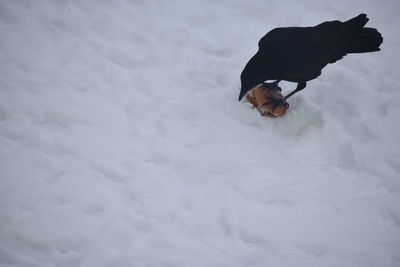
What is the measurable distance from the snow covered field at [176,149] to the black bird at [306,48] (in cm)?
51

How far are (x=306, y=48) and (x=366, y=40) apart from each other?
22.2 inches

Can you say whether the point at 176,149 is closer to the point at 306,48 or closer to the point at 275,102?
→ the point at 275,102

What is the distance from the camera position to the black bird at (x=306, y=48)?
301cm

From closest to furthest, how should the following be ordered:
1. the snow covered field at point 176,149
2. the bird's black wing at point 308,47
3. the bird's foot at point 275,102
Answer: the snow covered field at point 176,149 → the bird's black wing at point 308,47 → the bird's foot at point 275,102

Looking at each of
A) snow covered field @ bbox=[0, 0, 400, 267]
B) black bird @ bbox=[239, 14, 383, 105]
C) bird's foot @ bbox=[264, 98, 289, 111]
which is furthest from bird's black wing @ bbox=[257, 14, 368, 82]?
snow covered field @ bbox=[0, 0, 400, 267]

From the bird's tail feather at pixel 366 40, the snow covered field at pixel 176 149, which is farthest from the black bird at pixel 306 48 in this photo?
the snow covered field at pixel 176 149

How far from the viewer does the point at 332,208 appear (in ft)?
9.50

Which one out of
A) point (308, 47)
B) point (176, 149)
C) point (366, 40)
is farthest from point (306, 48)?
point (176, 149)

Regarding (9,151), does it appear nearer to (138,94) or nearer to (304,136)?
(138,94)

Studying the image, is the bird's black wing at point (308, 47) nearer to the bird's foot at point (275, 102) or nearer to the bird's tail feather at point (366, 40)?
the bird's tail feather at point (366, 40)

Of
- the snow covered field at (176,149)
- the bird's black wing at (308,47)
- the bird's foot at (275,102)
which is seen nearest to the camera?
the snow covered field at (176,149)

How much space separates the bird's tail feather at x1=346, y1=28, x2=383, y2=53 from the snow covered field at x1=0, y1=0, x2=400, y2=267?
65 cm

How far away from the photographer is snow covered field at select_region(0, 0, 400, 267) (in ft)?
8.55

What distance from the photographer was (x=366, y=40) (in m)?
3.07
